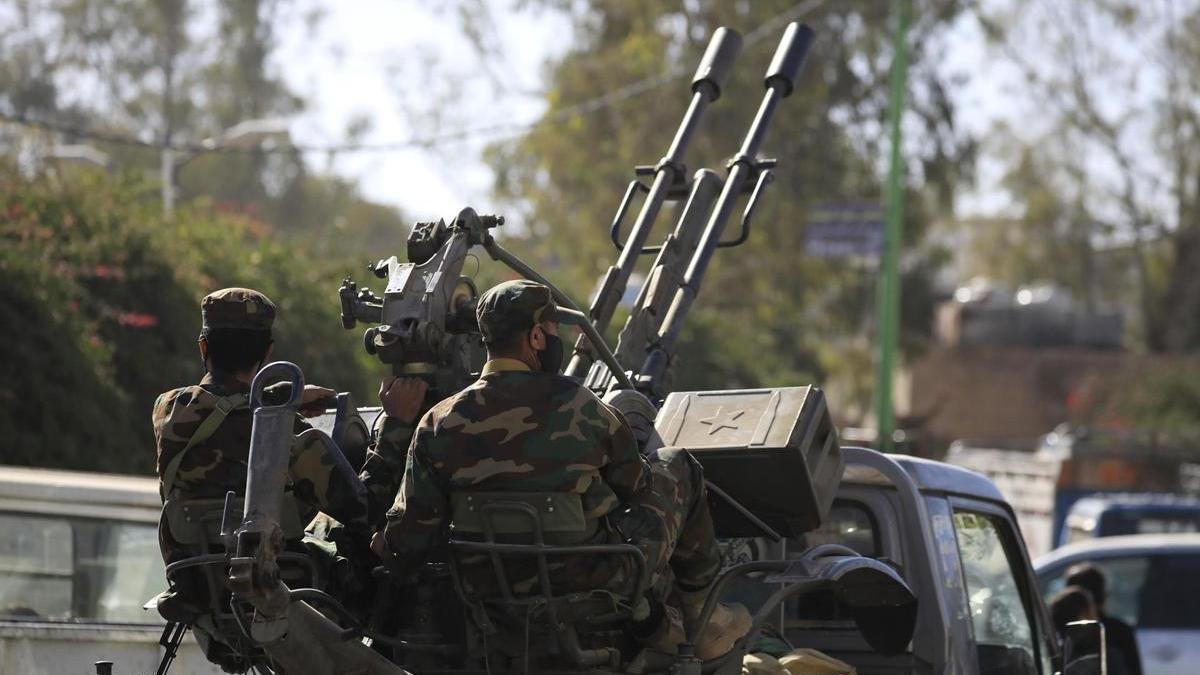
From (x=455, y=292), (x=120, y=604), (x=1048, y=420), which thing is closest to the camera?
(x=455, y=292)

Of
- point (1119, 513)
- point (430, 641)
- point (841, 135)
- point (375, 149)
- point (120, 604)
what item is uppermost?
point (841, 135)

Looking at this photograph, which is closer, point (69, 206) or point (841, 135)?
point (69, 206)

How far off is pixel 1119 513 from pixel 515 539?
40.9 feet

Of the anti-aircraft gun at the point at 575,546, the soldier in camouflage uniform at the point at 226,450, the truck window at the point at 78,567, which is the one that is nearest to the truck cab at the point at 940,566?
the anti-aircraft gun at the point at 575,546

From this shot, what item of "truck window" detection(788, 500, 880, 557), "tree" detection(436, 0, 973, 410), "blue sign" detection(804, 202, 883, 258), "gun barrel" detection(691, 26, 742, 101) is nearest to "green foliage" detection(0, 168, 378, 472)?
"blue sign" detection(804, 202, 883, 258)

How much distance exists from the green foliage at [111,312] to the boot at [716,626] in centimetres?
841

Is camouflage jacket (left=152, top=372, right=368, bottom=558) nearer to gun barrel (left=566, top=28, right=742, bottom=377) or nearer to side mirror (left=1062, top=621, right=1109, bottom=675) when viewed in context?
gun barrel (left=566, top=28, right=742, bottom=377)

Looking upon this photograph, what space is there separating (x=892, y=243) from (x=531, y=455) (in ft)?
61.7

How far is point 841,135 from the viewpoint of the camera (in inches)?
1284

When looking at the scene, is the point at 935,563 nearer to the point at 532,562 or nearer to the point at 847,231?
the point at 532,562

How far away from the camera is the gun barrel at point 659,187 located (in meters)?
6.91

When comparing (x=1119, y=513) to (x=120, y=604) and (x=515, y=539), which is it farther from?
(x=515, y=539)

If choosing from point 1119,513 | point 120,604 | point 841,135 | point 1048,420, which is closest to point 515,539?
point 120,604

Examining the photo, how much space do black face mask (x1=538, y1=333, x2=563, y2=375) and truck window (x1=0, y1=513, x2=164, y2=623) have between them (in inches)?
168
